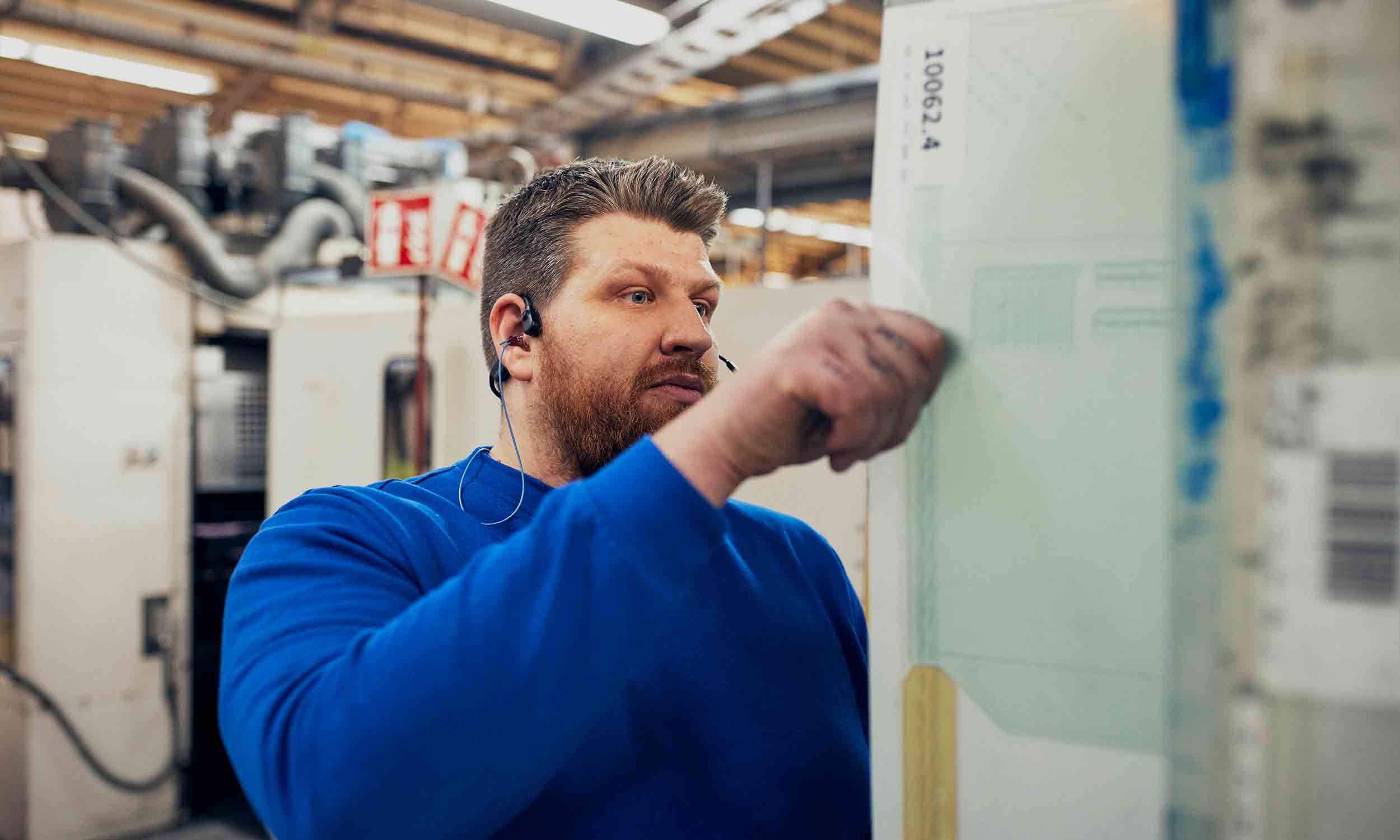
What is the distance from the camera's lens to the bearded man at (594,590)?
0.54 m

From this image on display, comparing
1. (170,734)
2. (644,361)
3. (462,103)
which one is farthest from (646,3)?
(644,361)

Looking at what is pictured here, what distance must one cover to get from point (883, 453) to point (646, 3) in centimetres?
396

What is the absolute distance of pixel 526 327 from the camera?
1.02m

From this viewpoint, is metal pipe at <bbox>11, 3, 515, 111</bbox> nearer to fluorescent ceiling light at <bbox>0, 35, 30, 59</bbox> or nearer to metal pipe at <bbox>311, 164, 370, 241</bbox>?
fluorescent ceiling light at <bbox>0, 35, 30, 59</bbox>

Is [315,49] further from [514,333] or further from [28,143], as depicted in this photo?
[514,333]

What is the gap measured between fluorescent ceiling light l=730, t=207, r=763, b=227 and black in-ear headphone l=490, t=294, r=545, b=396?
436 centimetres

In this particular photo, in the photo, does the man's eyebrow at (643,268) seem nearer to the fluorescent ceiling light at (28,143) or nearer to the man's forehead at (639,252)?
the man's forehead at (639,252)

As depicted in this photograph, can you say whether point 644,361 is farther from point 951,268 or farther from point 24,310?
point 24,310

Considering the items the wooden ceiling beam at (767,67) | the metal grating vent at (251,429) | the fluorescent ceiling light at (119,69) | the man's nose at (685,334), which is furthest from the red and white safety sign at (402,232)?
the wooden ceiling beam at (767,67)

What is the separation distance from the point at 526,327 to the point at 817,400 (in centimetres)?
55

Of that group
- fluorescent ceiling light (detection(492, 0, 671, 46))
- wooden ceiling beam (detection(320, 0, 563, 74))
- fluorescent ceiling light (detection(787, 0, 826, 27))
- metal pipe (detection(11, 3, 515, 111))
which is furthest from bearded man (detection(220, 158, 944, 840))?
wooden ceiling beam (detection(320, 0, 563, 74))

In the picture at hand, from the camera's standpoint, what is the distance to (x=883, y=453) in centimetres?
55

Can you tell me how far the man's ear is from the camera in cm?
104

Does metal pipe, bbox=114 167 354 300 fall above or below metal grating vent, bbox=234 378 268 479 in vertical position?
above
